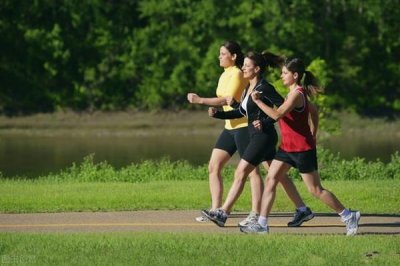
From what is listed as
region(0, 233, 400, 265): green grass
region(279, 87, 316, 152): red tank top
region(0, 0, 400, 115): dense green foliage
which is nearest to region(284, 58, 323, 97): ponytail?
region(279, 87, 316, 152): red tank top

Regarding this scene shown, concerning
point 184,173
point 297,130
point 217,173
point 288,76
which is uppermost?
point 288,76

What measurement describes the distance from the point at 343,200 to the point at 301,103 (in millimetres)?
3175

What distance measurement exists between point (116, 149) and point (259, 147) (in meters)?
19.7

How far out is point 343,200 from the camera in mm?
15312

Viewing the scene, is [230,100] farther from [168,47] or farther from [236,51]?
[168,47]

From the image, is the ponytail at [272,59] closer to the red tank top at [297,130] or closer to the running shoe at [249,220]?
the red tank top at [297,130]

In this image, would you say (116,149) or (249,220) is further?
(116,149)

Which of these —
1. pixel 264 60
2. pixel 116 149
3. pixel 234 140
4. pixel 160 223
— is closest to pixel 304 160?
pixel 264 60

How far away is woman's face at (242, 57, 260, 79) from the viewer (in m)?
12.9

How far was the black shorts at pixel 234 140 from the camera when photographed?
1340cm

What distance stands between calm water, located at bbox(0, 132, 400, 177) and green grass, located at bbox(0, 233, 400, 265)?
42.2 ft

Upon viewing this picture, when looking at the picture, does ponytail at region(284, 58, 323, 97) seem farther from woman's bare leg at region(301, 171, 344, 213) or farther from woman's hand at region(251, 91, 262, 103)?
woman's bare leg at region(301, 171, 344, 213)

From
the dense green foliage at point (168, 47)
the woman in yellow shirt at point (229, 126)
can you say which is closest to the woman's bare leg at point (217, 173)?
the woman in yellow shirt at point (229, 126)

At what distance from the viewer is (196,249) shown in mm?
11211
